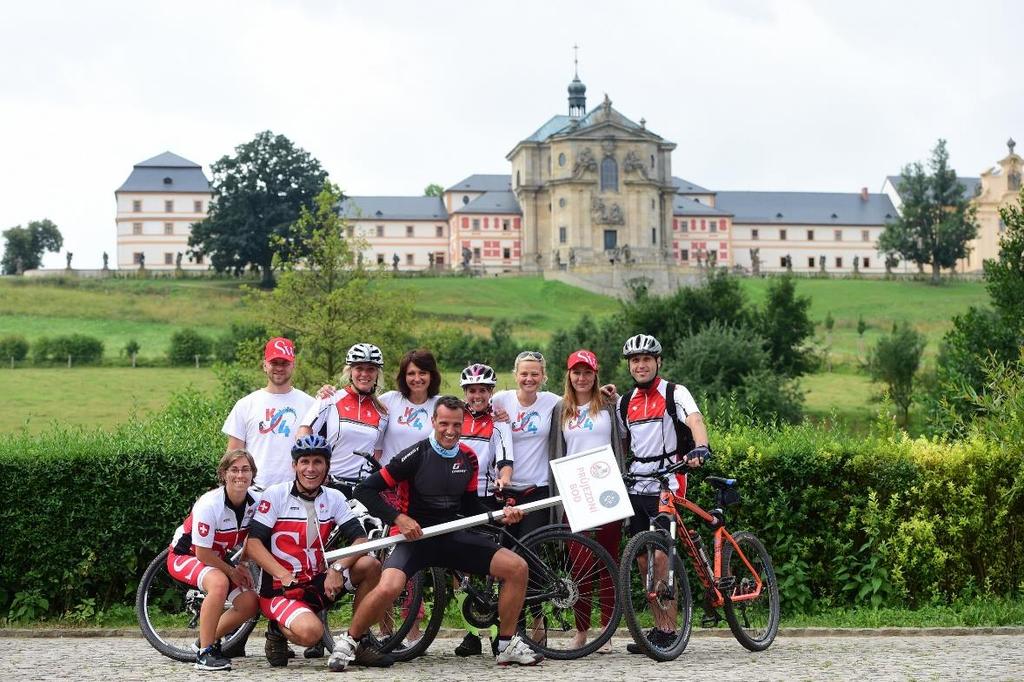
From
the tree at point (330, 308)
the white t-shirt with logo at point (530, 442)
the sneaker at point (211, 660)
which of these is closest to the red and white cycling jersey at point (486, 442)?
the white t-shirt with logo at point (530, 442)

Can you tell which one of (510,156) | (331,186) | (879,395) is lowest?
(879,395)

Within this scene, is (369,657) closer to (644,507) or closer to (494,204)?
(644,507)

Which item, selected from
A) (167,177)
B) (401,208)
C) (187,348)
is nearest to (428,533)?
(187,348)

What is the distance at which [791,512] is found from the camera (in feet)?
37.6

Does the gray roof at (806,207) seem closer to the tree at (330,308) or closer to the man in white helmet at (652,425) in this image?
the tree at (330,308)

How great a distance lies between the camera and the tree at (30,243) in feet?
426

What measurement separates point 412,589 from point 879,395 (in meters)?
42.5

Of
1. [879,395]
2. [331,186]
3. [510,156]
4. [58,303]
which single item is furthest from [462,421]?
[510,156]

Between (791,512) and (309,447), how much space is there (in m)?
4.50

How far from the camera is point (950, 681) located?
8133mm

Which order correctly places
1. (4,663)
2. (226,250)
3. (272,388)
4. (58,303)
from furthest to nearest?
1. (226,250)
2. (58,303)
3. (272,388)
4. (4,663)

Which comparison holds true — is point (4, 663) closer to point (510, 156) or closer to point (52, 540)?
point (52, 540)

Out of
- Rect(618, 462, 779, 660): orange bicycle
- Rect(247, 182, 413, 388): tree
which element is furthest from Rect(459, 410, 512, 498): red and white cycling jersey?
Rect(247, 182, 413, 388): tree

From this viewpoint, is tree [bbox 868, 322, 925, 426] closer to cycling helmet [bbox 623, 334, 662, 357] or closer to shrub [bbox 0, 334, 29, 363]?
shrub [bbox 0, 334, 29, 363]
